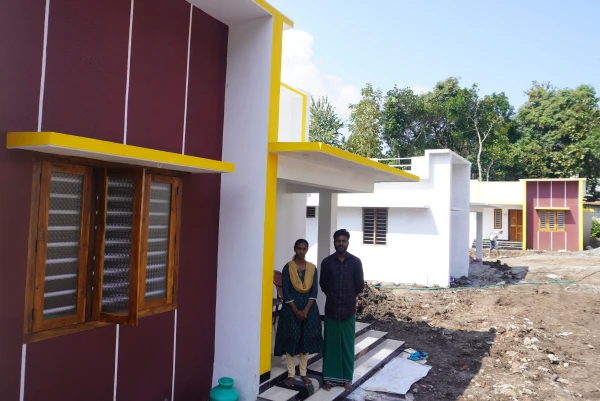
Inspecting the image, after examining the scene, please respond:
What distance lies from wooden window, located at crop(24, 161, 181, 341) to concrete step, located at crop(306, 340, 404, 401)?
2.49 meters

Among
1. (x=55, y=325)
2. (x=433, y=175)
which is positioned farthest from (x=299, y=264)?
(x=433, y=175)

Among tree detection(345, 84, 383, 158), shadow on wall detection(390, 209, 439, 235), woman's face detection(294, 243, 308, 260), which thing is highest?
tree detection(345, 84, 383, 158)

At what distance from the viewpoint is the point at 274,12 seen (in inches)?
205

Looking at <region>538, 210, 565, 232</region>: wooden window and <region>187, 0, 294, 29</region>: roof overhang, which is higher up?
<region>187, 0, 294, 29</region>: roof overhang

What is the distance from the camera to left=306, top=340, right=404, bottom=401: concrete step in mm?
5332

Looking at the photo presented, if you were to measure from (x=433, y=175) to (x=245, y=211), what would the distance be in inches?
437

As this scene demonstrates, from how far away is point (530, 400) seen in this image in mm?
5855

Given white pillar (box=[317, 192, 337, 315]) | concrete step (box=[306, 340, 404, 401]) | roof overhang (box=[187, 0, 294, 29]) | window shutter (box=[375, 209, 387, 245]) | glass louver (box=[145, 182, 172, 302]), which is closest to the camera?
glass louver (box=[145, 182, 172, 302])

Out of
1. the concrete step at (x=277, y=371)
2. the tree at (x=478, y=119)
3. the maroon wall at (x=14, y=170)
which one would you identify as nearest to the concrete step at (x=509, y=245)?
the tree at (x=478, y=119)

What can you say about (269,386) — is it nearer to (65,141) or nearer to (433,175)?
(65,141)

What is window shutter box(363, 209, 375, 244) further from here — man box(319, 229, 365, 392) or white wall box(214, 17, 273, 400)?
white wall box(214, 17, 273, 400)

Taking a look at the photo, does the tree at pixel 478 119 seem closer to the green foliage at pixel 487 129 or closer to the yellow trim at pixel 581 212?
the green foliage at pixel 487 129

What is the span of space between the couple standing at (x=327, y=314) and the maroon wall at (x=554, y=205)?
24.3m

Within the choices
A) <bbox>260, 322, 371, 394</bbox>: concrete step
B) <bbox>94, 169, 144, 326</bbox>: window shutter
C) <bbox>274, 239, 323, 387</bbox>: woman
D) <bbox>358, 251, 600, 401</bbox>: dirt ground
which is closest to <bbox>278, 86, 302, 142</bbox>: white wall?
<bbox>274, 239, 323, 387</bbox>: woman
